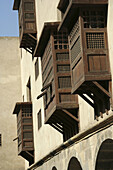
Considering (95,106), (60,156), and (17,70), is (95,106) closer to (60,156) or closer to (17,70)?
(60,156)

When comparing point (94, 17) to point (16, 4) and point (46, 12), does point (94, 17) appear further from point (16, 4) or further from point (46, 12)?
point (16, 4)

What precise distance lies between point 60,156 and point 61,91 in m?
3.65

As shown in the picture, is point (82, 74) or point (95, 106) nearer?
point (82, 74)

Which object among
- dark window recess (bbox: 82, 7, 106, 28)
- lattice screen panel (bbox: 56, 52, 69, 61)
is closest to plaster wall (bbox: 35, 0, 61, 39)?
lattice screen panel (bbox: 56, 52, 69, 61)

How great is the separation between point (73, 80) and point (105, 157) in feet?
9.37

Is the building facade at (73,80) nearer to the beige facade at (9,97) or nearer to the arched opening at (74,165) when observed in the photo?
the arched opening at (74,165)

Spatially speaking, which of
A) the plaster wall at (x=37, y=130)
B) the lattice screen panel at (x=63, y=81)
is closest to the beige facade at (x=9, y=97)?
the plaster wall at (x=37, y=130)

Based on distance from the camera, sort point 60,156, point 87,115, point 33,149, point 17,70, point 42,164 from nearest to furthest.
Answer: point 87,115, point 60,156, point 42,164, point 33,149, point 17,70

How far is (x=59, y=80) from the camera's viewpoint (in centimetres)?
1712

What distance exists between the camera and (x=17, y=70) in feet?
118

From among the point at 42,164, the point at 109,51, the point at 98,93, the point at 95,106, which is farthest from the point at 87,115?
the point at 42,164

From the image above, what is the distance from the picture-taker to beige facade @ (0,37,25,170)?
3356 cm

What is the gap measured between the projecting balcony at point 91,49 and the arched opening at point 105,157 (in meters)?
1.28

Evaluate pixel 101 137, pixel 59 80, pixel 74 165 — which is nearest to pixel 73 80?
pixel 101 137
